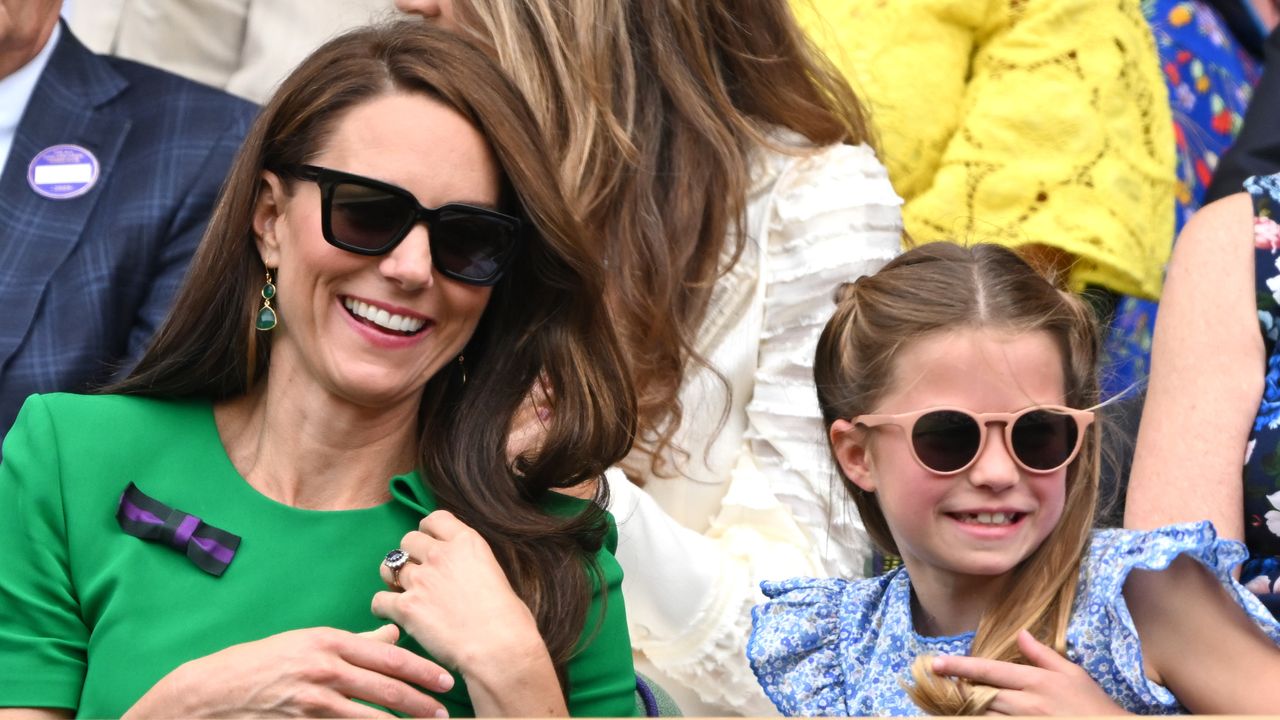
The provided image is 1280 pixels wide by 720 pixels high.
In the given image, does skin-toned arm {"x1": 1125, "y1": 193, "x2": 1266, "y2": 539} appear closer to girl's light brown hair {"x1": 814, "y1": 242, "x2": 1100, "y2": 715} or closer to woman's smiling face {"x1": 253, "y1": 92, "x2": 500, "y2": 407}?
girl's light brown hair {"x1": 814, "y1": 242, "x2": 1100, "y2": 715}

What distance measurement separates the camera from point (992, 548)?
2.10m

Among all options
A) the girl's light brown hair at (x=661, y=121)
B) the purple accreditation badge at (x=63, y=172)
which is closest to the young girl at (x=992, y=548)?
the girl's light brown hair at (x=661, y=121)

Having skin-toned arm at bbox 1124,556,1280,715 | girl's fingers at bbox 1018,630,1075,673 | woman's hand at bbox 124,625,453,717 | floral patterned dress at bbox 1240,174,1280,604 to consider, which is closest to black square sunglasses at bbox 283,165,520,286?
woman's hand at bbox 124,625,453,717

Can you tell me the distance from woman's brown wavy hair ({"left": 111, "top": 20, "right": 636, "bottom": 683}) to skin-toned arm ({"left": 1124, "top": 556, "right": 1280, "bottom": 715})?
70 cm

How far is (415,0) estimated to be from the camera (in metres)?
3.16

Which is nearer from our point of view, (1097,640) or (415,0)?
(1097,640)

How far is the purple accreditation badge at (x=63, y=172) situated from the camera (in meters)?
3.21

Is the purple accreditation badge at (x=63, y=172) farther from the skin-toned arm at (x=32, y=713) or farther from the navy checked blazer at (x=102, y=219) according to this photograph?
the skin-toned arm at (x=32, y=713)

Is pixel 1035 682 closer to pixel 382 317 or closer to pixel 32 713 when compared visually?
pixel 382 317

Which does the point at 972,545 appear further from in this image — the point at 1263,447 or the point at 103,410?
the point at 103,410

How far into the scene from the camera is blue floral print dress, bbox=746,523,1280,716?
2.03 meters

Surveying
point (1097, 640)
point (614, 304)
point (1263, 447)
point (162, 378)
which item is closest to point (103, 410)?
point (162, 378)

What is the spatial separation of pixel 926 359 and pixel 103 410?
107 cm

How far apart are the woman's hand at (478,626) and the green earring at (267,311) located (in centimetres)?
39
